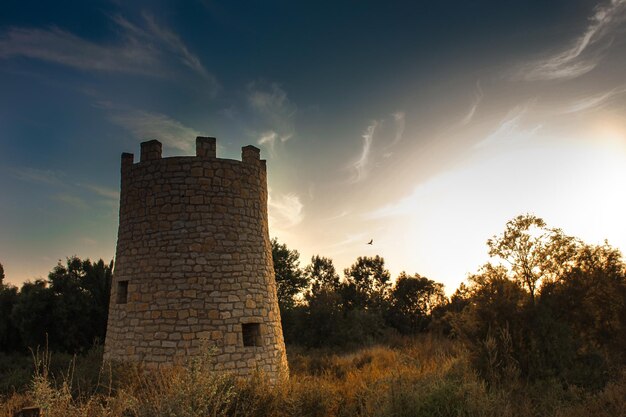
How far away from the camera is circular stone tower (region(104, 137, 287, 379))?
30.7 feet

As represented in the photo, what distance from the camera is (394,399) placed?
705 centimetres

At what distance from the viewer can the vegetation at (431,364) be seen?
273 inches

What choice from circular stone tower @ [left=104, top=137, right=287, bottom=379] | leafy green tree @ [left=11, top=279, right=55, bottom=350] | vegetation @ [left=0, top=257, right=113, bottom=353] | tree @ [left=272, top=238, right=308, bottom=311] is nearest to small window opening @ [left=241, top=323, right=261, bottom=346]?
circular stone tower @ [left=104, top=137, right=287, bottom=379]

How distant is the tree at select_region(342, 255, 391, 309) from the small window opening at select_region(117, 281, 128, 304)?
1048 inches

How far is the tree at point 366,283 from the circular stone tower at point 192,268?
25888 millimetres

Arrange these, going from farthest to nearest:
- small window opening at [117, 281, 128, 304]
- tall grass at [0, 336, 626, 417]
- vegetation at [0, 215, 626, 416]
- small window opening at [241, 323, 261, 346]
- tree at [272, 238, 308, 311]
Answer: tree at [272, 238, 308, 311], small window opening at [117, 281, 128, 304], small window opening at [241, 323, 261, 346], vegetation at [0, 215, 626, 416], tall grass at [0, 336, 626, 417]

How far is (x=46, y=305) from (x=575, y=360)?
1932 cm

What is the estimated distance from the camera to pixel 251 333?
400 inches

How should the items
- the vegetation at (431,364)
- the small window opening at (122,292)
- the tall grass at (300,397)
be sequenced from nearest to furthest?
1. the tall grass at (300,397)
2. the vegetation at (431,364)
3. the small window opening at (122,292)

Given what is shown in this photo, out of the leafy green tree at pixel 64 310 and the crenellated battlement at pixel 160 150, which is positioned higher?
the crenellated battlement at pixel 160 150

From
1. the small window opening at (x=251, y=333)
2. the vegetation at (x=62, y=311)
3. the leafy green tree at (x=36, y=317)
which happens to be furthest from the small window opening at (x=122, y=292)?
the leafy green tree at (x=36, y=317)

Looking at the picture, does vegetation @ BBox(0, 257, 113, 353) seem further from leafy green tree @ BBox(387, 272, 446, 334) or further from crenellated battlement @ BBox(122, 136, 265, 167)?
leafy green tree @ BBox(387, 272, 446, 334)

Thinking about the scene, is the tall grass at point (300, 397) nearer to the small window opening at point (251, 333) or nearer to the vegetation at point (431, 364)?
the vegetation at point (431, 364)

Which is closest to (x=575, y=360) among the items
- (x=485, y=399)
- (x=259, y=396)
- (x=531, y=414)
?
(x=531, y=414)
